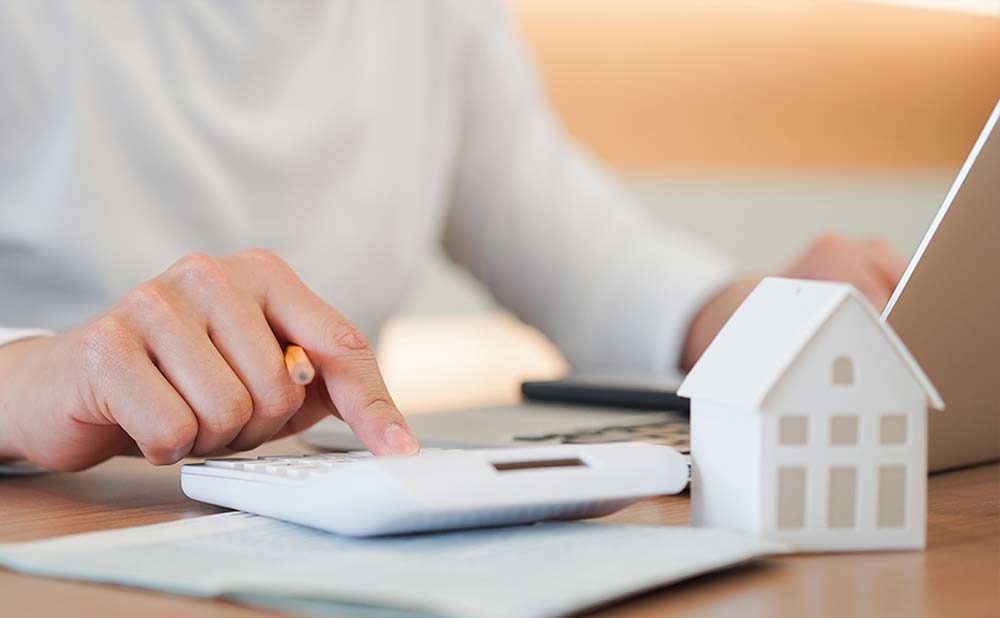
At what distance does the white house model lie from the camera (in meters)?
0.44

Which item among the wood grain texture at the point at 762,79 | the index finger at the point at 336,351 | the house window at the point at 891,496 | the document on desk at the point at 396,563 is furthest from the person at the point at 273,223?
the wood grain texture at the point at 762,79

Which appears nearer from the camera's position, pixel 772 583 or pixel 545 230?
pixel 772 583

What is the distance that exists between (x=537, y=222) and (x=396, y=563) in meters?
1.16

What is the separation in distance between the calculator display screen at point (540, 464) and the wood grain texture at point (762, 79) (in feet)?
8.53

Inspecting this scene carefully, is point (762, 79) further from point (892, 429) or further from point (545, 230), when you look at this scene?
point (892, 429)

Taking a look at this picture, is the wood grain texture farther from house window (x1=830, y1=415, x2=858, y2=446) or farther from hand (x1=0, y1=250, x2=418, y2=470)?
house window (x1=830, y1=415, x2=858, y2=446)

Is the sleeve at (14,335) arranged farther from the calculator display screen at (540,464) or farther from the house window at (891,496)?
the house window at (891,496)

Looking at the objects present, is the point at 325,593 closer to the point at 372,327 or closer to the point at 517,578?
the point at 517,578

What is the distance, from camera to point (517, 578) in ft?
1.24

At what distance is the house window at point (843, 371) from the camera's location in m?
0.44

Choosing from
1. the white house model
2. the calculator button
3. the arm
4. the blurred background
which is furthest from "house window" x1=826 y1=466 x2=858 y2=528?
the blurred background

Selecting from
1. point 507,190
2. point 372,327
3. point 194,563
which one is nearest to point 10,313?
point 372,327

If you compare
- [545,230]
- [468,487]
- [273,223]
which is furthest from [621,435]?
[545,230]

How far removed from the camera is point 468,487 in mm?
429
